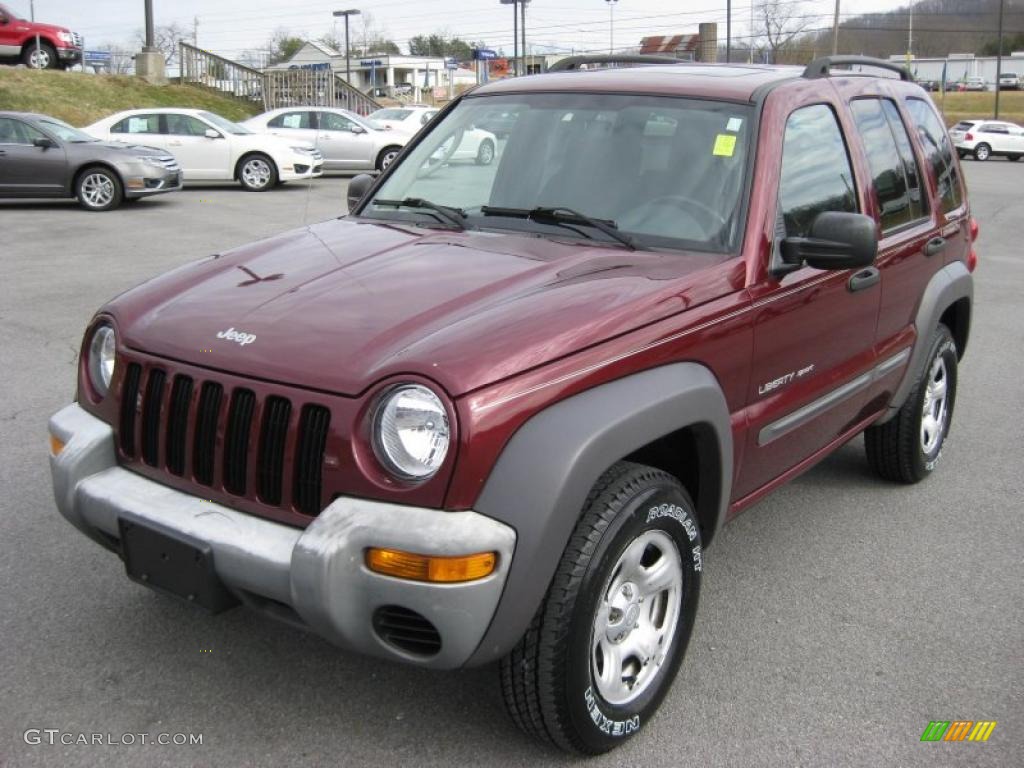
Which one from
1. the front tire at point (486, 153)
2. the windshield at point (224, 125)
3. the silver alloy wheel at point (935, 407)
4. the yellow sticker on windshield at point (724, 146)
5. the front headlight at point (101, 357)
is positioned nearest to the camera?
the front headlight at point (101, 357)

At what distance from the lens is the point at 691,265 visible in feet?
11.0

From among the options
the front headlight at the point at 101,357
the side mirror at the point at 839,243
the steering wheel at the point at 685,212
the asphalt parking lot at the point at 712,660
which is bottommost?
the asphalt parking lot at the point at 712,660

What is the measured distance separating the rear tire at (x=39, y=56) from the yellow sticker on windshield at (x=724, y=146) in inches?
1173

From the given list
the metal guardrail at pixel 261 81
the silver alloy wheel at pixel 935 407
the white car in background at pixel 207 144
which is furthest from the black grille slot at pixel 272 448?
the metal guardrail at pixel 261 81

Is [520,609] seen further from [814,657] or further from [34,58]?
[34,58]

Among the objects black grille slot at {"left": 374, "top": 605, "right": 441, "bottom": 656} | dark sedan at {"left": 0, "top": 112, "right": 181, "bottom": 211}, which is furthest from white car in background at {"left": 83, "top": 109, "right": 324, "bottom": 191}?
black grille slot at {"left": 374, "top": 605, "right": 441, "bottom": 656}

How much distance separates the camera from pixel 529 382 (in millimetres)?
2656

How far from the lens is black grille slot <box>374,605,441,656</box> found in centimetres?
259

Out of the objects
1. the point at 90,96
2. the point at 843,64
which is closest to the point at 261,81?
the point at 90,96

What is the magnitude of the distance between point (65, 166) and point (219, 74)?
22.2m

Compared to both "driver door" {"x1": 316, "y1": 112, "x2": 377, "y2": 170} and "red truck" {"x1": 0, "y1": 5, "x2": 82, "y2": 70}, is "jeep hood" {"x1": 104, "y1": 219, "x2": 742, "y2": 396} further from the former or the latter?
"red truck" {"x1": 0, "y1": 5, "x2": 82, "y2": 70}

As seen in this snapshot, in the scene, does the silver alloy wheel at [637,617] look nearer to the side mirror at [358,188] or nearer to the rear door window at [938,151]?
the side mirror at [358,188]

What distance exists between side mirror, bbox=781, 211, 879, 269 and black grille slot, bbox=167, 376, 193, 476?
6.58ft

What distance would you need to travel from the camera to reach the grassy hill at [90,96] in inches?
1097
